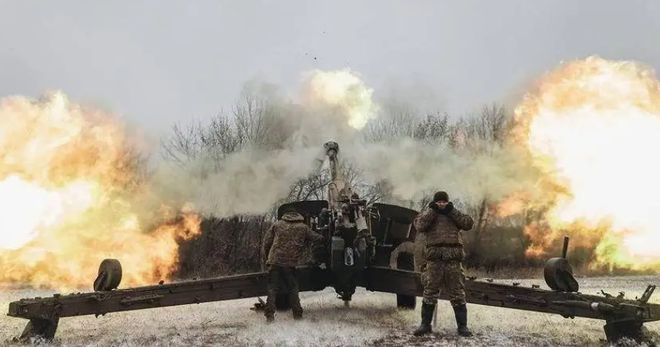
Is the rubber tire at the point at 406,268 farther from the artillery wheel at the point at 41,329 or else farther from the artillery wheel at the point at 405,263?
the artillery wheel at the point at 41,329

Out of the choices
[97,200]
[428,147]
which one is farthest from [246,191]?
[428,147]

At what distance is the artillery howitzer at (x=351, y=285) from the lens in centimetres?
748

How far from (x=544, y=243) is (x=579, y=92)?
15.8 metres

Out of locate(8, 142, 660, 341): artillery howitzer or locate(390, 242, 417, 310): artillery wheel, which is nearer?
locate(8, 142, 660, 341): artillery howitzer

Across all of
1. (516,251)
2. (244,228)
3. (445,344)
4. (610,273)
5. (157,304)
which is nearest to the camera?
(445,344)

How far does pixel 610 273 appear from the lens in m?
22.7

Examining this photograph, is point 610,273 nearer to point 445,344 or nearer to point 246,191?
point 246,191

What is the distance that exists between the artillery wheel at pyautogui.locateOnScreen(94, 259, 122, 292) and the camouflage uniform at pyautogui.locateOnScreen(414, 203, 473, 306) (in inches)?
163

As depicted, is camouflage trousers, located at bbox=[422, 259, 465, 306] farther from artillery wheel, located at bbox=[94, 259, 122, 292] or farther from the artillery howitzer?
artillery wheel, located at bbox=[94, 259, 122, 292]

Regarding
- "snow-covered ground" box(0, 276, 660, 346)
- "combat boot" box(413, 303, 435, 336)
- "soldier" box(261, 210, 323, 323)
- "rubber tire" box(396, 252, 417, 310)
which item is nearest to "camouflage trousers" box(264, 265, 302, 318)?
"soldier" box(261, 210, 323, 323)

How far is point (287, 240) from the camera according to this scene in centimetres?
952

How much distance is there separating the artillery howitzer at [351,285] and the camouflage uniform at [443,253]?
2.43 feet

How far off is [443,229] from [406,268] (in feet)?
13.9

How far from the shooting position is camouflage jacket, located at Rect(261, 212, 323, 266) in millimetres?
9438
